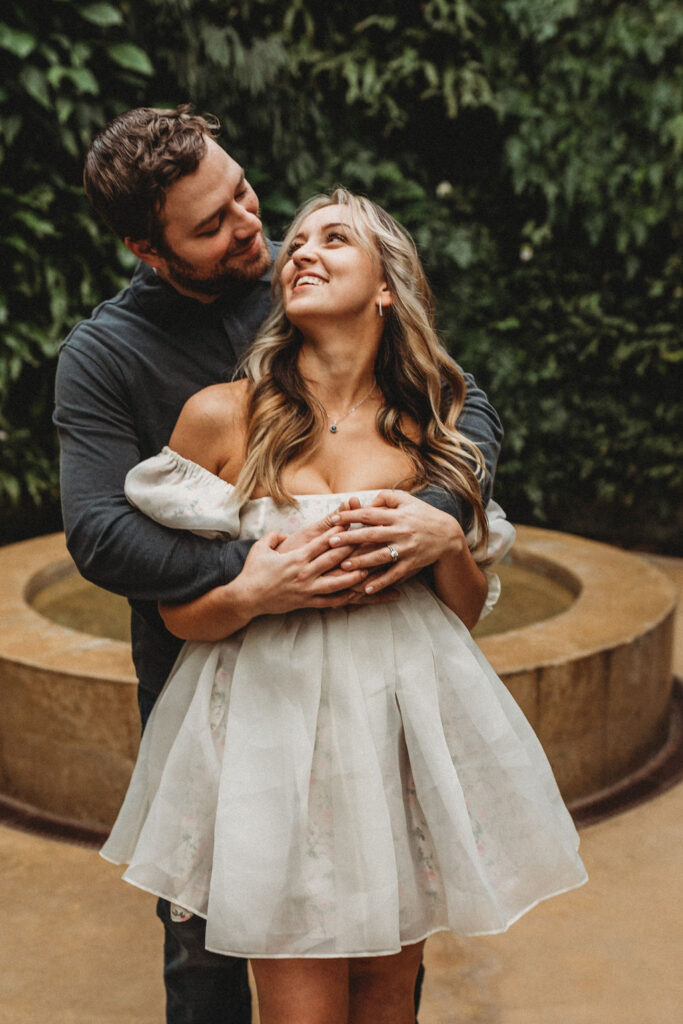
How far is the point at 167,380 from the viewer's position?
1673 mm

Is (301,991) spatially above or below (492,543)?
below

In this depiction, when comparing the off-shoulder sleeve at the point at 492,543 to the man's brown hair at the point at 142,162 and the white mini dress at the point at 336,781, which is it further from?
the man's brown hair at the point at 142,162

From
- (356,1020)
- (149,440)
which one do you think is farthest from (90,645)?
(356,1020)

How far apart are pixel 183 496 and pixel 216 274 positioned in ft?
1.53

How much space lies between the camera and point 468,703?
1445mm

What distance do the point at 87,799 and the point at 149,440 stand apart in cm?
152

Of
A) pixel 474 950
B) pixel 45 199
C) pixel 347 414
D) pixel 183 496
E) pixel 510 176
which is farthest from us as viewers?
pixel 510 176

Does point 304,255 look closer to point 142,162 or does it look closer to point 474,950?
point 142,162

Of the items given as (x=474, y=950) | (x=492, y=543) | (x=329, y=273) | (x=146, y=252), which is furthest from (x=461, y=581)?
(x=474, y=950)

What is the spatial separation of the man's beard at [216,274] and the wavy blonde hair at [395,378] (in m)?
0.08

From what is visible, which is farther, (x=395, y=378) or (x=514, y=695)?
(x=514, y=695)

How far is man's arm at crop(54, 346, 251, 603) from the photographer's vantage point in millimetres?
1445

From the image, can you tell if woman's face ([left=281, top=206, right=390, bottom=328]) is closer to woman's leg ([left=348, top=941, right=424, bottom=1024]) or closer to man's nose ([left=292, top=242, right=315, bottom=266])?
man's nose ([left=292, top=242, right=315, bottom=266])

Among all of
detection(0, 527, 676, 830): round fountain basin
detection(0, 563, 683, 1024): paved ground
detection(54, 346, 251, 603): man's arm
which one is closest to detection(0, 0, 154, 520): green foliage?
detection(0, 527, 676, 830): round fountain basin
